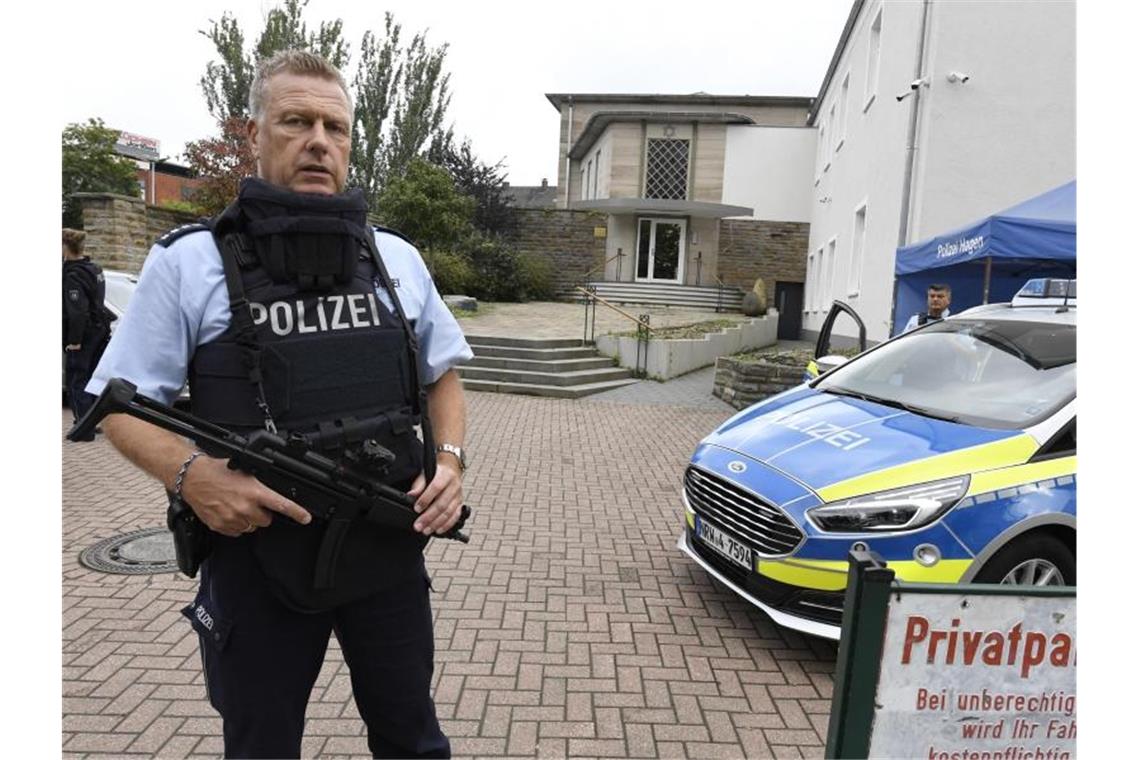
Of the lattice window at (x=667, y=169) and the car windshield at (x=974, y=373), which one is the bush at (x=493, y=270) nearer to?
the lattice window at (x=667, y=169)

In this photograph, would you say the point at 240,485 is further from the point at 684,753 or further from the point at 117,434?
the point at 684,753

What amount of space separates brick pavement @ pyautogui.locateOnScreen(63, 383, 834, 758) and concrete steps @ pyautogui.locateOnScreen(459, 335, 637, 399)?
649 cm

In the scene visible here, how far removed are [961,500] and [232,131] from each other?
22426mm

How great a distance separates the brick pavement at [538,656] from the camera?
2762 millimetres

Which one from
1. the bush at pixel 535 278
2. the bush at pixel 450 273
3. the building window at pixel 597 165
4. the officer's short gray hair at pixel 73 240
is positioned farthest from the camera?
the building window at pixel 597 165

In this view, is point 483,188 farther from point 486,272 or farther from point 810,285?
point 810,285

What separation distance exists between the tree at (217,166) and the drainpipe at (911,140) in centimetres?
1614

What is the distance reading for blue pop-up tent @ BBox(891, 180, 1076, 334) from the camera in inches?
266

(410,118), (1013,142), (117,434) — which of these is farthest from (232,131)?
(117,434)

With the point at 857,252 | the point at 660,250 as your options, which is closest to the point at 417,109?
the point at 660,250

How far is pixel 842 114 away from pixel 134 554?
18.5 meters

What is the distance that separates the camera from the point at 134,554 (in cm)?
445

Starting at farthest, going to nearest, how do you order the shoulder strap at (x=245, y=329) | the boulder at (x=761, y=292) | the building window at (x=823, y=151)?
1. the boulder at (x=761, y=292)
2. the building window at (x=823, y=151)
3. the shoulder strap at (x=245, y=329)

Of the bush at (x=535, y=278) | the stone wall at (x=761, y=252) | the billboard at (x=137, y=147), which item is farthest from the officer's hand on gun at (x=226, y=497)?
the billboard at (x=137, y=147)
